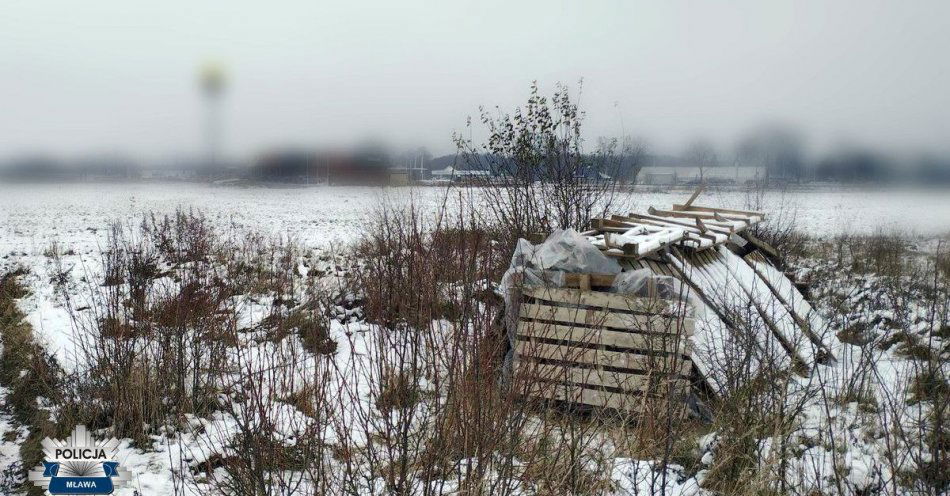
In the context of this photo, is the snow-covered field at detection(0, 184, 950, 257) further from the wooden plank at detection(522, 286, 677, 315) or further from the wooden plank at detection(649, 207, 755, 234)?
the wooden plank at detection(522, 286, 677, 315)

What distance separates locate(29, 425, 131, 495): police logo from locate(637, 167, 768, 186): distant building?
28.4 ft

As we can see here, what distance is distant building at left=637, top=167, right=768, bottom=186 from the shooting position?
42.2 ft

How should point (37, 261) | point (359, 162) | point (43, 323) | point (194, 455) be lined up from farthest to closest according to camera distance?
point (37, 261) → point (43, 323) → point (359, 162) → point (194, 455)

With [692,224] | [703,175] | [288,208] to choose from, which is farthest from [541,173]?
[288,208]

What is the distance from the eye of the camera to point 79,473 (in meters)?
3.29

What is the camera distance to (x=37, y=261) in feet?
34.8

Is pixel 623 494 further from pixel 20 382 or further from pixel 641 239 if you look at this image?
pixel 20 382

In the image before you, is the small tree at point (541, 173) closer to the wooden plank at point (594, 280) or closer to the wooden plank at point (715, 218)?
the wooden plank at point (715, 218)

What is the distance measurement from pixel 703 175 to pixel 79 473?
1120cm

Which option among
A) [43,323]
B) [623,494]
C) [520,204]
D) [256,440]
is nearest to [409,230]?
Answer: [256,440]

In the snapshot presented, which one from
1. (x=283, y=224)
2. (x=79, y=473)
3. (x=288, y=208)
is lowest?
(x=79, y=473)

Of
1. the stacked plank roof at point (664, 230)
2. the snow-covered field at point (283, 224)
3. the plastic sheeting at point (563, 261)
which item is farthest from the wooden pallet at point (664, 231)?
the snow-covered field at point (283, 224)

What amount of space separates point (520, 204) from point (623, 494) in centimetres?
554

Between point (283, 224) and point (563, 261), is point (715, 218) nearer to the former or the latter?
point (563, 261)
